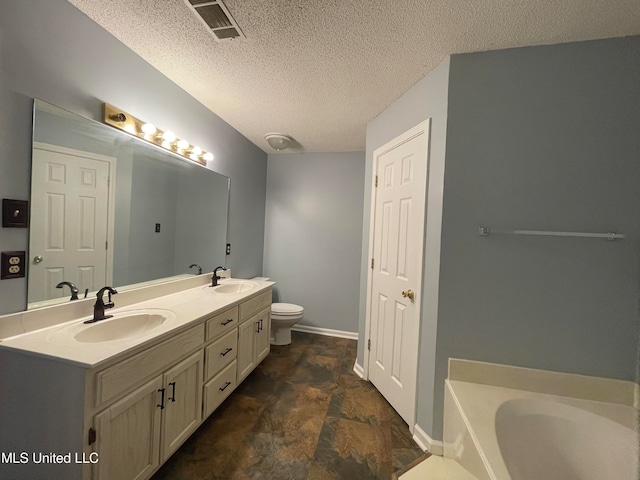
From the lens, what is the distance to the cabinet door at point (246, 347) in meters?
1.80

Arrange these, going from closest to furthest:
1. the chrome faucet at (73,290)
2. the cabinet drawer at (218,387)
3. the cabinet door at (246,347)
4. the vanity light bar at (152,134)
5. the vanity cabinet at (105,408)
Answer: the vanity cabinet at (105,408) → the chrome faucet at (73,290) → the vanity light bar at (152,134) → the cabinet drawer at (218,387) → the cabinet door at (246,347)

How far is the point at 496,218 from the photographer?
4.34ft

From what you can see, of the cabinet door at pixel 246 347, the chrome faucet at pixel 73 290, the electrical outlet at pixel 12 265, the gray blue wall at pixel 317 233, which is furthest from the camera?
the gray blue wall at pixel 317 233

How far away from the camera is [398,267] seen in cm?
178

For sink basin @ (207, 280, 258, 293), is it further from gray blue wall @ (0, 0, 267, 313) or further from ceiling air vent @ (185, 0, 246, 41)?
ceiling air vent @ (185, 0, 246, 41)

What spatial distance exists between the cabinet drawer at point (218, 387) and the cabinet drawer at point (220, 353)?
4cm

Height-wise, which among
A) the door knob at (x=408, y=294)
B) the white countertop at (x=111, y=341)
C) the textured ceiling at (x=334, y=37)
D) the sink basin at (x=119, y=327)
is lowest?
the sink basin at (x=119, y=327)

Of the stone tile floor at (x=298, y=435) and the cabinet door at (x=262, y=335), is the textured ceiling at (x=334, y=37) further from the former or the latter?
the stone tile floor at (x=298, y=435)

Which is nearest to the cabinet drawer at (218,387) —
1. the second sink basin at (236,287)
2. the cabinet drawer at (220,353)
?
the cabinet drawer at (220,353)

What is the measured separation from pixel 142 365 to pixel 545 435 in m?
1.87

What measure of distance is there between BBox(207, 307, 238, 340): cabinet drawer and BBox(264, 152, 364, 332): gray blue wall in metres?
1.48

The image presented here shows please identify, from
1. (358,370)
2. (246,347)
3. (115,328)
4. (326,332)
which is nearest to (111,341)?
(115,328)

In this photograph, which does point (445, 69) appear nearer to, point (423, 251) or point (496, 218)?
point (496, 218)

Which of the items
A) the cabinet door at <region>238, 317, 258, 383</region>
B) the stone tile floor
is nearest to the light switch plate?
the cabinet door at <region>238, 317, 258, 383</region>
